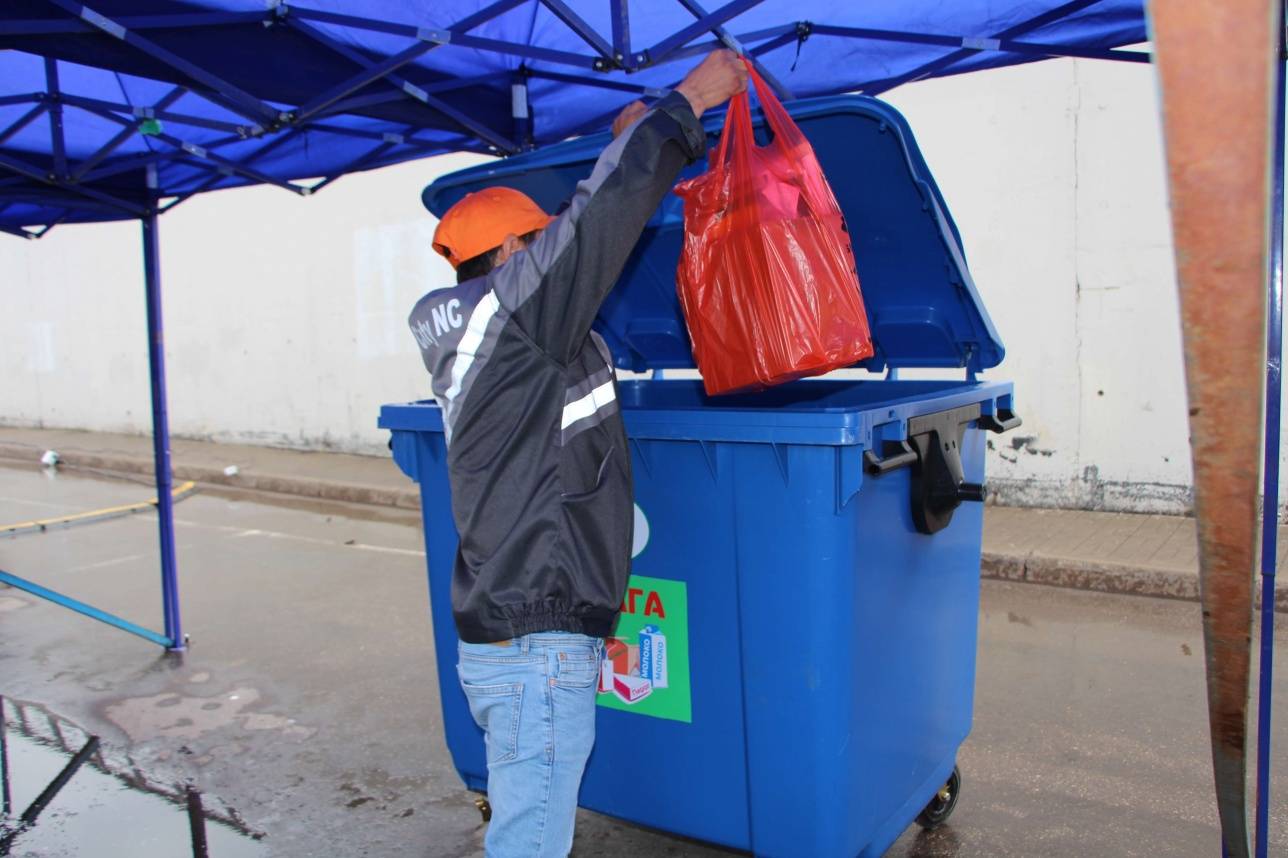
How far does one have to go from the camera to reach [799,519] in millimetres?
2094

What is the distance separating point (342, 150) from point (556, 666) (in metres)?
2.91

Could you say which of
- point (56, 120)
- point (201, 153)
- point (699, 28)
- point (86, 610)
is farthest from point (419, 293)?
point (699, 28)

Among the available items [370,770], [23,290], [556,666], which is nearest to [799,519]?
[556,666]

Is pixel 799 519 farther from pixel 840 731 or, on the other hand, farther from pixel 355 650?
pixel 355 650

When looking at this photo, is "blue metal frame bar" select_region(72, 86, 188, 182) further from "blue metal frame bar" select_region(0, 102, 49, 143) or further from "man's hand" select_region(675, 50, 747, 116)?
"man's hand" select_region(675, 50, 747, 116)

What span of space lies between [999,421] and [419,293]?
24.6ft

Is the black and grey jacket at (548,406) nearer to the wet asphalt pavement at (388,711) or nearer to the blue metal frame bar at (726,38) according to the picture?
the wet asphalt pavement at (388,711)

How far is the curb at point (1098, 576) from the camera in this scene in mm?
4988

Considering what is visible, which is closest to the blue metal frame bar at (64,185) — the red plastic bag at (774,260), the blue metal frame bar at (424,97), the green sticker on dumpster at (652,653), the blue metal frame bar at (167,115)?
the blue metal frame bar at (167,115)

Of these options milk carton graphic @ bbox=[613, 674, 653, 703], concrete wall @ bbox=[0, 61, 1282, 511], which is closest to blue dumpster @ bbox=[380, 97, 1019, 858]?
milk carton graphic @ bbox=[613, 674, 653, 703]

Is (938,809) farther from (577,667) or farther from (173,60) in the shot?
(173,60)

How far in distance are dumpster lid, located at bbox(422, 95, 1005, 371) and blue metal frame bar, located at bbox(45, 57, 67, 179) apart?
1.50 metres

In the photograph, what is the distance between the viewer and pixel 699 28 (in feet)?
8.95

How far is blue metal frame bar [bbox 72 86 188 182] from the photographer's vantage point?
355 centimetres
